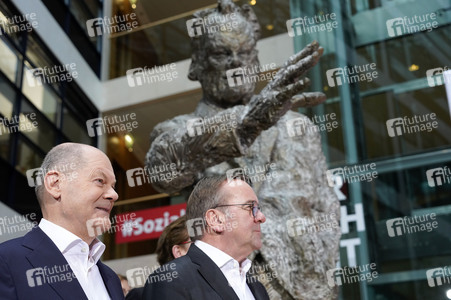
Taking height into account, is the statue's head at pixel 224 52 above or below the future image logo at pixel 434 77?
below

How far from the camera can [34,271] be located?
2.05 meters

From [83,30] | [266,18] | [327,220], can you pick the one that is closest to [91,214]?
[327,220]

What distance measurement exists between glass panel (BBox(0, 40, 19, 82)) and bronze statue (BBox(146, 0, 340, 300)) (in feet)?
19.9

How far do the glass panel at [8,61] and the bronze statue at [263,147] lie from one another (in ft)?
19.9

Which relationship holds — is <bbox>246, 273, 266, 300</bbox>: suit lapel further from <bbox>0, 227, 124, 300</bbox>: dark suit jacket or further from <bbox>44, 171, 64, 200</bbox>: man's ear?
<bbox>44, 171, 64, 200</bbox>: man's ear

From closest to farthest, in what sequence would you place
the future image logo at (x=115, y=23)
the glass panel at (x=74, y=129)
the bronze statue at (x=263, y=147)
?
the bronze statue at (x=263, y=147), the glass panel at (x=74, y=129), the future image logo at (x=115, y=23)

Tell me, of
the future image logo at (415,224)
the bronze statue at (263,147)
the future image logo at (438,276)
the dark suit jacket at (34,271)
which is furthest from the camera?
the future image logo at (415,224)

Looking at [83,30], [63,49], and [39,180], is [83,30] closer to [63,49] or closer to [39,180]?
[63,49]

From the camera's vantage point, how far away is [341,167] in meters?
8.93

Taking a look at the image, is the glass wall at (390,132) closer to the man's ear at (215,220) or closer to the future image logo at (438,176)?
the future image logo at (438,176)

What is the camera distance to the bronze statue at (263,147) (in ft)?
10.9

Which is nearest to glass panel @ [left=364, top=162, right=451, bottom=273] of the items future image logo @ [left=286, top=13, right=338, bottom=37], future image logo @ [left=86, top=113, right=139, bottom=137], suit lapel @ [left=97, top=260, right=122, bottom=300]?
future image logo @ [left=286, top=13, right=338, bottom=37]

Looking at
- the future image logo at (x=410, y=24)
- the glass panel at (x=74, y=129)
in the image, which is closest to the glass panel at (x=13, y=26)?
the glass panel at (x=74, y=129)

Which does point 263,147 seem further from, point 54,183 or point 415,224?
point 415,224
